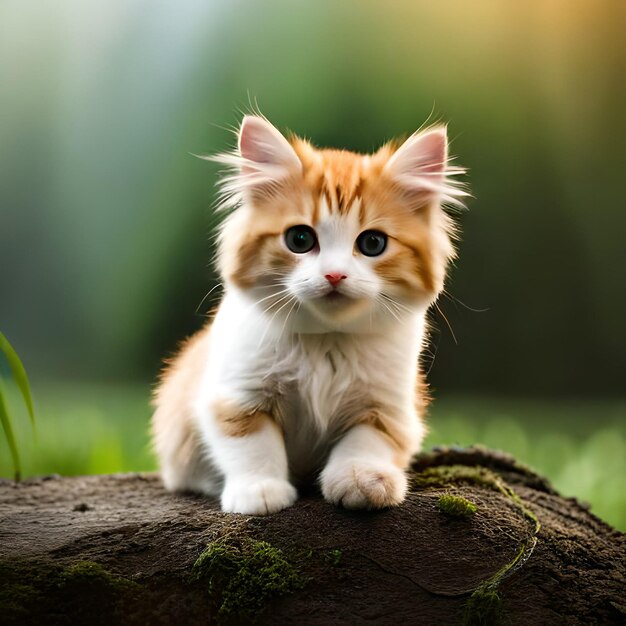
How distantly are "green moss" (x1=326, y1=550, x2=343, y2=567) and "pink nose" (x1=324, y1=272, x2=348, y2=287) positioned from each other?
493 millimetres

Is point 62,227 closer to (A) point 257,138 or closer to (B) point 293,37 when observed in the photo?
(B) point 293,37

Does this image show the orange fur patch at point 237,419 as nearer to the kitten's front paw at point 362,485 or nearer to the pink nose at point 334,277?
the kitten's front paw at point 362,485

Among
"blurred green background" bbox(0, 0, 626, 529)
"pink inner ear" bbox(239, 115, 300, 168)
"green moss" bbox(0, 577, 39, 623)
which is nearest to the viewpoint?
"green moss" bbox(0, 577, 39, 623)

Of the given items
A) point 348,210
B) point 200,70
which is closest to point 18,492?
point 348,210

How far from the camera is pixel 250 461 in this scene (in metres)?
1.54

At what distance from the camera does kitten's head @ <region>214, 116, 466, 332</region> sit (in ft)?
4.72

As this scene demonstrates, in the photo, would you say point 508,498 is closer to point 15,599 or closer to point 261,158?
point 261,158

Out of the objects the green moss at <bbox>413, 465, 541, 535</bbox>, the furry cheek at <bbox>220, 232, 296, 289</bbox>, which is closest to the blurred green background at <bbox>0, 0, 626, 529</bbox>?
the green moss at <bbox>413, 465, 541, 535</bbox>

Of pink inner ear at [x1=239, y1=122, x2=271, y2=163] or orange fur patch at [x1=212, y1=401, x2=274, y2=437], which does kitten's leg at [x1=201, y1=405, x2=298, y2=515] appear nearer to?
orange fur patch at [x1=212, y1=401, x2=274, y2=437]

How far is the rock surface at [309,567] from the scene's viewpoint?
1.23 metres

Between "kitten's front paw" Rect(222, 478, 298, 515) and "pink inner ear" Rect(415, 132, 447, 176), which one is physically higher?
"pink inner ear" Rect(415, 132, 447, 176)

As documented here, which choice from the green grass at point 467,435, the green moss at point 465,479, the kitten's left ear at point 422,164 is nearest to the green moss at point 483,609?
the green moss at point 465,479

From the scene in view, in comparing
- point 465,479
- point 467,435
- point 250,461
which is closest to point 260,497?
point 250,461

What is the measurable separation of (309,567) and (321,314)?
18.9 inches
